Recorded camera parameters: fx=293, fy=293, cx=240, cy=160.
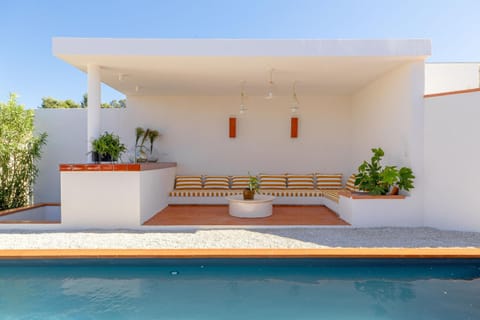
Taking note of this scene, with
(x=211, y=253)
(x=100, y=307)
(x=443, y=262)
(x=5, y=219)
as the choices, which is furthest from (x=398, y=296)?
(x=5, y=219)

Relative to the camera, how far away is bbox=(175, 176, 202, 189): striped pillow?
962cm

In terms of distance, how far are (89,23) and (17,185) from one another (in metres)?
9.19

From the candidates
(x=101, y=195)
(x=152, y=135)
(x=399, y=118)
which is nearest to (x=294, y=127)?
(x=399, y=118)

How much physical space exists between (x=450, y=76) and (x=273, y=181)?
5680 millimetres

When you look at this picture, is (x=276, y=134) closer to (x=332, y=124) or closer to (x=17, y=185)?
(x=332, y=124)

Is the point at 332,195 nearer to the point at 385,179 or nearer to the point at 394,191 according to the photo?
the point at 394,191

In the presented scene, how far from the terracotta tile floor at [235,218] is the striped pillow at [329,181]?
1.15 metres

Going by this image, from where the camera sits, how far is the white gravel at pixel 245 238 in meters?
5.14

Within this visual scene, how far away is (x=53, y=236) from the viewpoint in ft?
19.1

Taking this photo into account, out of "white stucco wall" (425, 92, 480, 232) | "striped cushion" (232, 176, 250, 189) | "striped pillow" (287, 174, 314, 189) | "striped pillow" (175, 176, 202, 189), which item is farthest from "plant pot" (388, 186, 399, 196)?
"striped pillow" (175, 176, 202, 189)

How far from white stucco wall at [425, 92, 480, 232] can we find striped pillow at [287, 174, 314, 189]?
12.2 feet

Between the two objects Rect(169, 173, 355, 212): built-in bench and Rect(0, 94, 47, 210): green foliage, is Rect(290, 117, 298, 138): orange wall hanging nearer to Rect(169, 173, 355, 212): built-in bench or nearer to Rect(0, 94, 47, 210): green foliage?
Rect(169, 173, 355, 212): built-in bench

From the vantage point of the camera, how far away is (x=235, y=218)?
23.7 ft

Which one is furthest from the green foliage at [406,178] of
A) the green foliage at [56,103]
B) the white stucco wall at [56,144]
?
the green foliage at [56,103]
